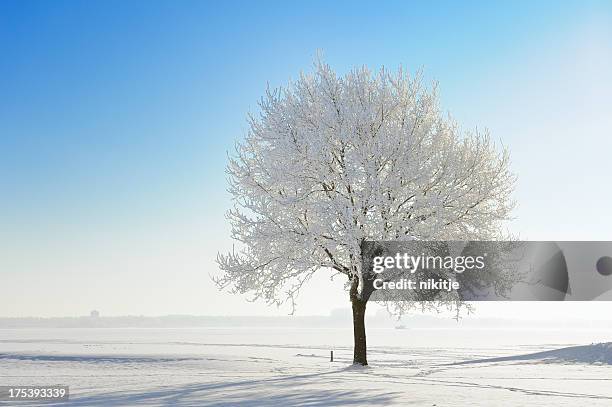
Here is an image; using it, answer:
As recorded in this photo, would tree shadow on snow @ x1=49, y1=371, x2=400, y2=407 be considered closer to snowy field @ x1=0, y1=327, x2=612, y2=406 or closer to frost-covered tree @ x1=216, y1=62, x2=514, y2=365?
snowy field @ x1=0, y1=327, x2=612, y2=406

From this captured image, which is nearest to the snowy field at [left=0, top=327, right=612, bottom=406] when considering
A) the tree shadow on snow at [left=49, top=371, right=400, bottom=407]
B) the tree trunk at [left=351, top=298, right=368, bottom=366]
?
the tree shadow on snow at [left=49, top=371, right=400, bottom=407]

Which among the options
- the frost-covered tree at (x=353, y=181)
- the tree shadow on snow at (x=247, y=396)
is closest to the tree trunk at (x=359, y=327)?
the frost-covered tree at (x=353, y=181)

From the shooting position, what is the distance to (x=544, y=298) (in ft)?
95.8

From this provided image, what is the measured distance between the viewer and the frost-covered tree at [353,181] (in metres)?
26.1

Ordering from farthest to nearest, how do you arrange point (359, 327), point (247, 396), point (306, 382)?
point (359, 327)
point (306, 382)
point (247, 396)

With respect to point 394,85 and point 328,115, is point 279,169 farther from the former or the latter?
point 394,85

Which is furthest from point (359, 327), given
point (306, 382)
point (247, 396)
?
point (247, 396)

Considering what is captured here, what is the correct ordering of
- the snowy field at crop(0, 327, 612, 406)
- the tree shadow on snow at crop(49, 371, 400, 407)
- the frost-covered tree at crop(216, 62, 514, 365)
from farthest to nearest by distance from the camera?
1. the frost-covered tree at crop(216, 62, 514, 365)
2. the snowy field at crop(0, 327, 612, 406)
3. the tree shadow on snow at crop(49, 371, 400, 407)

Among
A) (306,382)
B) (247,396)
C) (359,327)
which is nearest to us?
(247,396)

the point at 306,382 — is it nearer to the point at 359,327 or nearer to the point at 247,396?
the point at 247,396

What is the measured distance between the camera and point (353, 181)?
26.4m

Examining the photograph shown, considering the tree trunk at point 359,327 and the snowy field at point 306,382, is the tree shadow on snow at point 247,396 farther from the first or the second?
the tree trunk at point 359,327

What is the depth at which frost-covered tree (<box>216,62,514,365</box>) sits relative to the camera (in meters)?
26.1

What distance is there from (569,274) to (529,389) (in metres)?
10.9
